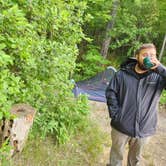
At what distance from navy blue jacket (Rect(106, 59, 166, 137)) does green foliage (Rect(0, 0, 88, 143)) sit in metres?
0.78

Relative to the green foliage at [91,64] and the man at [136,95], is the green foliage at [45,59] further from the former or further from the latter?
the green foliage at [91,64]

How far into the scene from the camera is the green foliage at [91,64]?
828 centimetres

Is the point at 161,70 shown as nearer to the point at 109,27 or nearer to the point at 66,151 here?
the point at 66,151

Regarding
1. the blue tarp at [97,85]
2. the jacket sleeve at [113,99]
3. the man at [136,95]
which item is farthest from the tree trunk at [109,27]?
the jacket sleeve at [113,99]

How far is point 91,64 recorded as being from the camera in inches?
335

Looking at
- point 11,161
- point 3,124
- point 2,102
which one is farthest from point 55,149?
point 2,102

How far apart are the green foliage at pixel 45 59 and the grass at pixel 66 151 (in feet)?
0.44

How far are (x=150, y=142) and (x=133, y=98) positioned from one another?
7.14 ft

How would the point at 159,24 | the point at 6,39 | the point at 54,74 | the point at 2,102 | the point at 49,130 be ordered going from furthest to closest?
the point at 159,24, the point at 49,130, the point at 54,74, the point at 6,39, the point at 2,102

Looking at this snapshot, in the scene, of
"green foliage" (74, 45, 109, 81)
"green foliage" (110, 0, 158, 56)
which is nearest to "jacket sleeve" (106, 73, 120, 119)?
"green foliage" (74, 45, 109, 81)

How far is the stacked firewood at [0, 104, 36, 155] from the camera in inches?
98.6

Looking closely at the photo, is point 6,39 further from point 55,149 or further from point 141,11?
point 141,11

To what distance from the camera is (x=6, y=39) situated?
235cm

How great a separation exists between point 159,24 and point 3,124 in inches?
295
